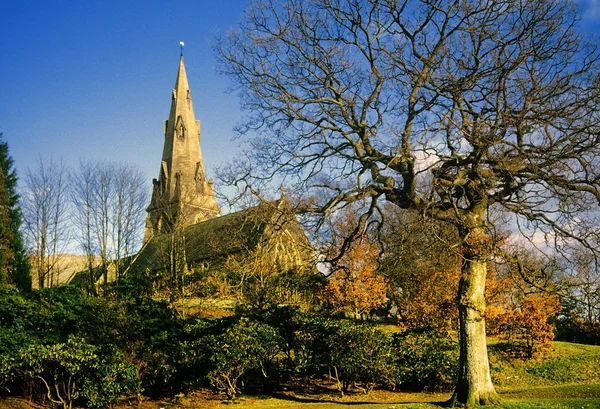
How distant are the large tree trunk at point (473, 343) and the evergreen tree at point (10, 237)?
23115mm

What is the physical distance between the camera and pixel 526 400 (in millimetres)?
12070

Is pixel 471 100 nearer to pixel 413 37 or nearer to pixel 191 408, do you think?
pixel 413 37

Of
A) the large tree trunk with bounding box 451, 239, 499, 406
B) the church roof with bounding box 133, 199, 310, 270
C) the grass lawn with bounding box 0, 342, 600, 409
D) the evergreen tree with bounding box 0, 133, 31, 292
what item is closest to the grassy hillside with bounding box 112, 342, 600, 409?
the grass lawn with bounding box 0, 342, 600, 409

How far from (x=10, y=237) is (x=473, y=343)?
28.6 meters

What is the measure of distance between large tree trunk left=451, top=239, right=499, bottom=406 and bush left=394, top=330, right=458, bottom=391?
3668 millimetres

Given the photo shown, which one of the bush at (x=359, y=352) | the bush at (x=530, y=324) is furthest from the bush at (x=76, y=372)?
the bush at (x=530, y=324)

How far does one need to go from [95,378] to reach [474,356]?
28.1 feet

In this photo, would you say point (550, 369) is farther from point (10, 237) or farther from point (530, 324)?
point (10, 237)

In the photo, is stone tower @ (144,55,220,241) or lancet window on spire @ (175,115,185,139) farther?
lancet window on spire @ (175,115,185,139)

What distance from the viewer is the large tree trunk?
1116 centimetres

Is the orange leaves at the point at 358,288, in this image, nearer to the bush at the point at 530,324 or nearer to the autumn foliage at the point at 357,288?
the autumn foliage at the point at 357,288

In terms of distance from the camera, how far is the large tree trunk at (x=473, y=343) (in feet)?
36.6

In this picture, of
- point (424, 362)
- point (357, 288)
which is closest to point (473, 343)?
point (424, 362)

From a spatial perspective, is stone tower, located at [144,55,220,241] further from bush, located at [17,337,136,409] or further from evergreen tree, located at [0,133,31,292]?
bush, located at [17,337,136,409]
